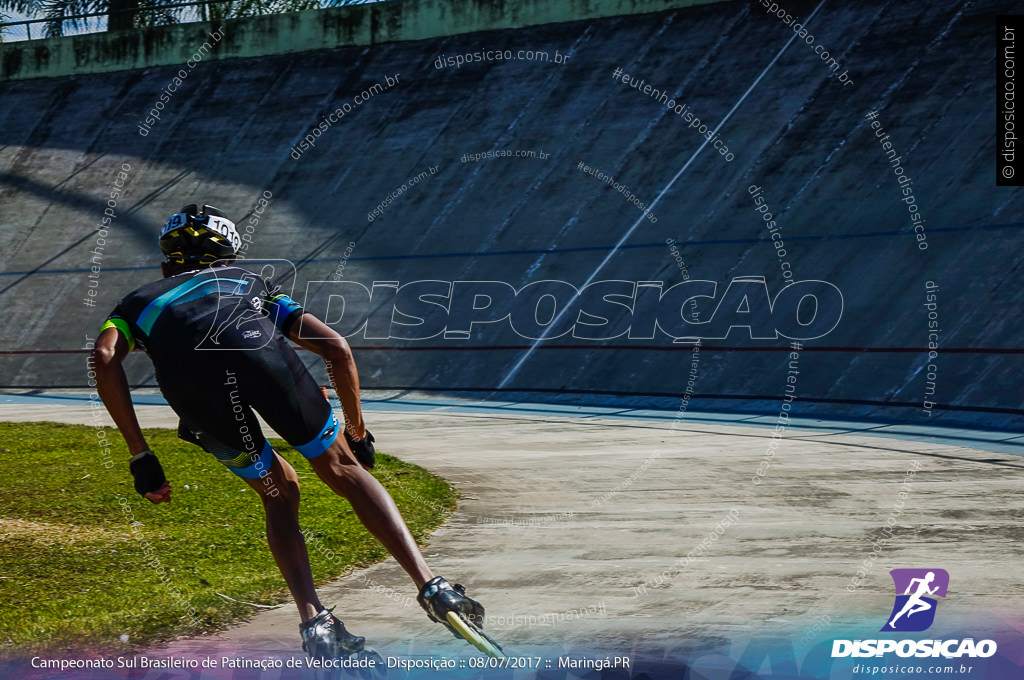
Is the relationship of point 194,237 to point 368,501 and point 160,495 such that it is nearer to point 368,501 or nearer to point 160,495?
point 160,495

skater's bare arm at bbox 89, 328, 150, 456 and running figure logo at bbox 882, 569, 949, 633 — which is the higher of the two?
skater's bare arm at bbox 89, 328, 150, 456

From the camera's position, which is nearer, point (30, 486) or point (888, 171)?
point (30, 486)

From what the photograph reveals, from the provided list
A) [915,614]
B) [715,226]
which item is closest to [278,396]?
[915,614]

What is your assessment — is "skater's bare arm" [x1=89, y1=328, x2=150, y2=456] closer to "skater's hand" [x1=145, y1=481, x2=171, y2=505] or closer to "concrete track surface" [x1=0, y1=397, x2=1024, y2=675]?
"skater's hand" [x1=145, y1=481, x2=171, y2=505]

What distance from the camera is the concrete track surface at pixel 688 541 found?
177 inches

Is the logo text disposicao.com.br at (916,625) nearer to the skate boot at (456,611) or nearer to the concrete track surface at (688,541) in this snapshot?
the concrete track surface at (688,541)

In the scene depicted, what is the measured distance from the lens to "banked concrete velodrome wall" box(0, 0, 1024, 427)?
14648mm

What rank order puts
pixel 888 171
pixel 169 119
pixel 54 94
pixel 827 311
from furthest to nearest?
1. pixel 54 94
2. pixel 169 119
3. pixel 888 171
4. pixel 827 311

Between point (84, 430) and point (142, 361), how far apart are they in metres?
7.61

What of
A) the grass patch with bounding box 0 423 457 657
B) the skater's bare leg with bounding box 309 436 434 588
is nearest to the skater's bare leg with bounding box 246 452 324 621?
the skater's bare leg with bounding box 309 436 434 588

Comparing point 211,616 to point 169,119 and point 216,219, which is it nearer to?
point 216,219

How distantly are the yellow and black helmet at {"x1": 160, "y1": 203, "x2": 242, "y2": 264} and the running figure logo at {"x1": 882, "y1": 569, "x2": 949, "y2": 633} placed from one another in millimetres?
3128

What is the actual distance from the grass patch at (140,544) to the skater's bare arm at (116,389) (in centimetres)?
102

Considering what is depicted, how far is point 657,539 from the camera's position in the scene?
6.45 meters
